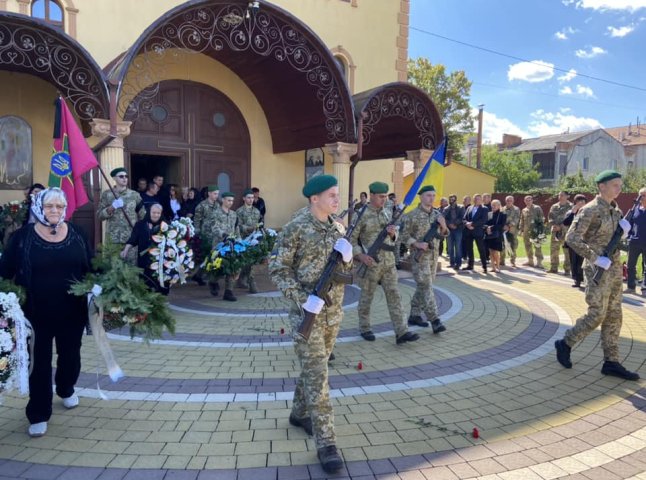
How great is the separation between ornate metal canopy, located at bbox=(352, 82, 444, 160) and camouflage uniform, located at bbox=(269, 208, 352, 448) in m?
7.85

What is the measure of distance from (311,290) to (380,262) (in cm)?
288

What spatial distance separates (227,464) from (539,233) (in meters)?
12.7

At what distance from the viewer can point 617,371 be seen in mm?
5316

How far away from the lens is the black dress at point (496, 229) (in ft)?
42.3

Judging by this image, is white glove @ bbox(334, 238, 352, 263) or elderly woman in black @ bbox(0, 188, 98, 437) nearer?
white glove @ bbox(334, 238, 352, 263)

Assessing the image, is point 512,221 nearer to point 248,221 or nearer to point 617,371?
point 248,221

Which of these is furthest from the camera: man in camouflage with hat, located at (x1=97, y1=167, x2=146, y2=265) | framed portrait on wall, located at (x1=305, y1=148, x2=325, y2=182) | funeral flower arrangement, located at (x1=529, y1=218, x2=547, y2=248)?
framed portrait on wall, located at (x1=305, y1=148, x2=325, y2=182)

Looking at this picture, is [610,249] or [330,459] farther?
[610,249]

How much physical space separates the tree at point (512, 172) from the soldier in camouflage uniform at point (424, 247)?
139 feet

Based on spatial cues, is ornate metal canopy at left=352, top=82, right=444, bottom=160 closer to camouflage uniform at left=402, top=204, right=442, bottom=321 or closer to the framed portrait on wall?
the framed portrait on wall

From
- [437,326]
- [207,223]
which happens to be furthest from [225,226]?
[437,326]

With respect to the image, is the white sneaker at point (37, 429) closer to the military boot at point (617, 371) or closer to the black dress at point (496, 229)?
the military boot at point (617, 371)

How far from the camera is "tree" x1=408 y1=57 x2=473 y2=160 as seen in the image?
130ft

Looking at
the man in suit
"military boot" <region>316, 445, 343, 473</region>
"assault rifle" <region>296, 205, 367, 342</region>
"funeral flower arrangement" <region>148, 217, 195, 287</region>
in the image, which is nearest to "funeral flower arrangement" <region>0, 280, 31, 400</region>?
"assault rifle" <region>296, 205, 367, 342</region>
